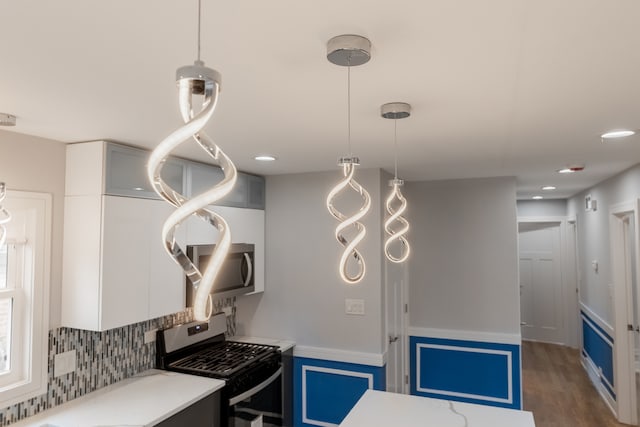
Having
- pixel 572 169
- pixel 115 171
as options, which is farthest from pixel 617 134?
pixel 115 171

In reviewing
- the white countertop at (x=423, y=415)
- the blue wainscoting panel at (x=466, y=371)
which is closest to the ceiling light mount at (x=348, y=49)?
the white countertop at (x=423, y=415)

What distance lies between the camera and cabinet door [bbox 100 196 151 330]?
2.29 metres

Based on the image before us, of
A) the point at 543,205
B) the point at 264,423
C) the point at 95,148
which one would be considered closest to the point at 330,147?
the point at 95,148

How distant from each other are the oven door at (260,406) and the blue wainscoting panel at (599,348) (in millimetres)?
3257

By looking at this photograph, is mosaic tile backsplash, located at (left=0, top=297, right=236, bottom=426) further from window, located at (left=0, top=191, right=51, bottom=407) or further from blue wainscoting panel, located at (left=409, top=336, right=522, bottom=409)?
blue wainscoting panel, located at (left=409, top=336, right=522, bottom=409)

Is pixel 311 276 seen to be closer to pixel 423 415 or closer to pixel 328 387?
pixel 328 387

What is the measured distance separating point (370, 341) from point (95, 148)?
7.96ft

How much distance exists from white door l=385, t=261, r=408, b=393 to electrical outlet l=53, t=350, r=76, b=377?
90.5 inches

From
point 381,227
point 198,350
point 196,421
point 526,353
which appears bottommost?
point 526,353

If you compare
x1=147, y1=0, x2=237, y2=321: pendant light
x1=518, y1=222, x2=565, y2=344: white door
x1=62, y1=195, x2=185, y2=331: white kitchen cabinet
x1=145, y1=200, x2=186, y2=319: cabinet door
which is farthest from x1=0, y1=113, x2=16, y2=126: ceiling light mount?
x1=518, y1=222, x2=565, y2=344: white door

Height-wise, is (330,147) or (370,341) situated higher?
(330,147)

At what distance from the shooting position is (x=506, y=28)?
42.1 inches

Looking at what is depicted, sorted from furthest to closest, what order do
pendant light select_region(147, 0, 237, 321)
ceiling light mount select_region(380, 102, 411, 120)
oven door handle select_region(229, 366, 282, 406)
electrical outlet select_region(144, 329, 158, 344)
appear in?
1. electrical outlet select_region(144, 329, 158, 344)
2. oven door handle select_region(229, 366, 282, 406)
3. ceiling light mount select_region(380, 102, 411, 120)
4. pendant light select_region(147, 0, 237, 321)

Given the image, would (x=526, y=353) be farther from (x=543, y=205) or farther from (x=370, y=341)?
(x=370, y=341)
